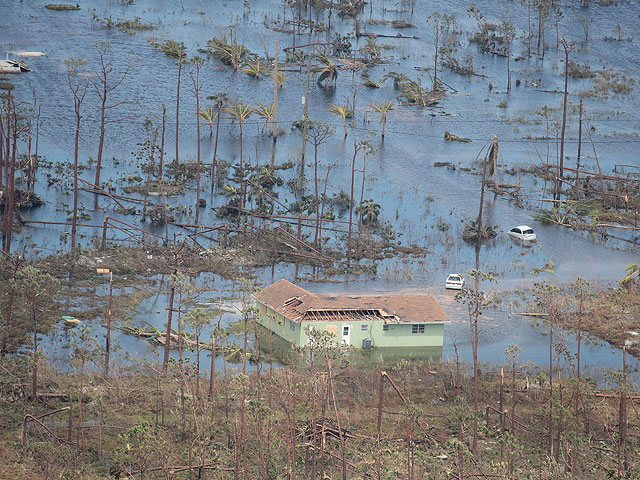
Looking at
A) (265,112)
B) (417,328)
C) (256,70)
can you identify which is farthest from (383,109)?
(417,328)

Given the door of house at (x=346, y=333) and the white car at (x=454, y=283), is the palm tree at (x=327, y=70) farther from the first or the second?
the door of house at (x=346, y=333)

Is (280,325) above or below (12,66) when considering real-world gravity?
below

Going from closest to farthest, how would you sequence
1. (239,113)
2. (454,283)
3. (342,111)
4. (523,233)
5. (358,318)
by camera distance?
(358,318), (454,283), (523,233), (239,113), (342,111)

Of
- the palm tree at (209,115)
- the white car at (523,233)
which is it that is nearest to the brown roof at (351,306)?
the white car at (523,233)

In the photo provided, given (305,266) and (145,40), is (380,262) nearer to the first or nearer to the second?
(305,266)

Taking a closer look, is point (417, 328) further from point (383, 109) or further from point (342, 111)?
point (342, 111)

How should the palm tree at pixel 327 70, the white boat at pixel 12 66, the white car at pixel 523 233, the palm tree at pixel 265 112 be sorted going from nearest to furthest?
the white car at pixel 523 233, the palm tree at pixel 265 112, the white boat at pixel 12 66, the palm tree at pixel 327 70
